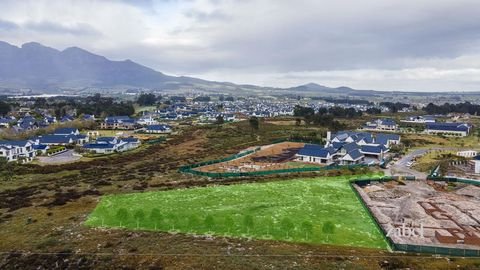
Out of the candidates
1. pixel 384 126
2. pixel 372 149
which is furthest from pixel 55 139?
pixel 384 126

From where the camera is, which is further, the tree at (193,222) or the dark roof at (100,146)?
the dark roof at (100,146)

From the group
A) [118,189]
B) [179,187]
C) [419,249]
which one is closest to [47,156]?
[118,189]

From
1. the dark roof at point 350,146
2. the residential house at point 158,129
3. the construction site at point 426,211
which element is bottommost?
the construction site at point 426,211

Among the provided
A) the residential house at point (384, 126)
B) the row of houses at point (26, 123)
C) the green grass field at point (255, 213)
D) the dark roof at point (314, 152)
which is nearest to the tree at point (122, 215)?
the green grass field at point (255, 213)

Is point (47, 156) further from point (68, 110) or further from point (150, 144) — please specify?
point (68, 110)

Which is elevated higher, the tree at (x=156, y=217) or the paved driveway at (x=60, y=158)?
the tree at (x=156, y=217)

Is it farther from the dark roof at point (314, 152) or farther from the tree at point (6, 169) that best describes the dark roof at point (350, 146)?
the tree at point (6, 169)

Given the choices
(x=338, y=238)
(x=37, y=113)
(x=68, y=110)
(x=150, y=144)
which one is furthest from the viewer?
(x=68, y=110)
